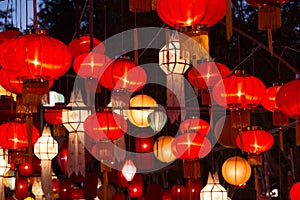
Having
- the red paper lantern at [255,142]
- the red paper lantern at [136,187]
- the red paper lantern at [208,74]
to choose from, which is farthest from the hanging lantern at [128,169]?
the red paper lantern at [208,74]

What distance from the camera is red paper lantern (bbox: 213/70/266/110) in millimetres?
5699

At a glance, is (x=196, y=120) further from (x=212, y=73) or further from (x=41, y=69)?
(x=41, y=69)

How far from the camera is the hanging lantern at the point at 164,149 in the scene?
26.6 ft

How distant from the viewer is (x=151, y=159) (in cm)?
880

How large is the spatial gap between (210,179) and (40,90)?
135 inches

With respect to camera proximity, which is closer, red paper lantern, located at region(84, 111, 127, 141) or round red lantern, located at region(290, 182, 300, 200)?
red paper lantern, located at region(84, 111, 127, 141)

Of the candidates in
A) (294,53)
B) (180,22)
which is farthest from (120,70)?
(294,53)

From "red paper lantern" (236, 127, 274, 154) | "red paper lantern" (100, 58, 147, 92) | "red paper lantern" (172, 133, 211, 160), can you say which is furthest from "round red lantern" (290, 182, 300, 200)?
"red paper lantern" (100, 58, 147, 92)

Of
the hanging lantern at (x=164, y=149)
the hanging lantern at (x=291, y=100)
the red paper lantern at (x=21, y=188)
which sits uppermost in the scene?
the hanging lantern at (x=291, y=100)

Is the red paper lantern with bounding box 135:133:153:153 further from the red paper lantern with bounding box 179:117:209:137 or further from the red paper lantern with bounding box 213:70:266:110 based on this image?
the red paper lantern with bounding box 213:70:266:110

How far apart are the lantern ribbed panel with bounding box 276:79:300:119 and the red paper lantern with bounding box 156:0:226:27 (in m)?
1.32

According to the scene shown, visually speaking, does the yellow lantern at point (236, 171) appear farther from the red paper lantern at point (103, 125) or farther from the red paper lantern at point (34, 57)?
the red paper lantern at point (34, 57)

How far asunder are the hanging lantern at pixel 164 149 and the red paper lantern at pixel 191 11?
3.96 meters

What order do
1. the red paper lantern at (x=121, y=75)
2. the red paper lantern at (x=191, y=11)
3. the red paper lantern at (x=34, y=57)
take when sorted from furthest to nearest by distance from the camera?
the red paper lantern at (x=121, y=75) < the red paper lantern at (x=34, y=57) < the red paper lantern at (x=191, y=11)
